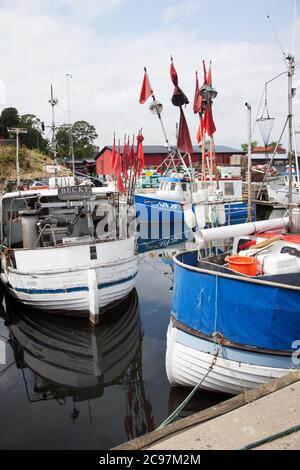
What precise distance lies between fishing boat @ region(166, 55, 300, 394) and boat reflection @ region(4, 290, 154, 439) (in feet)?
3.42

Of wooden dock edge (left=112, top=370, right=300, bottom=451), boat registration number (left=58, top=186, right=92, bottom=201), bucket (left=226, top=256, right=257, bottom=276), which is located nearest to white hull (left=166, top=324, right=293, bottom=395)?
wooden dock edge (left=112, top=370, right=300, bottom=451)

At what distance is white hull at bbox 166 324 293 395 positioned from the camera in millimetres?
5309

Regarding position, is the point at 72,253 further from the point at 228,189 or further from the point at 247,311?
the point at 228,189

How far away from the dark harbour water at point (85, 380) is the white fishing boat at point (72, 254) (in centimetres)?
63

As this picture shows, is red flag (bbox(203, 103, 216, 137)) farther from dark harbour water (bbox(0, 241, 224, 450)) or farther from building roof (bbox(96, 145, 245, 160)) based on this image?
building roof (bbox(96, 145, 245, 160))

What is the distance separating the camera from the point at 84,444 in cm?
525

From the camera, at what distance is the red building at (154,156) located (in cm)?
5666

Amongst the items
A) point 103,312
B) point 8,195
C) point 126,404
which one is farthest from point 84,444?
point 8,195

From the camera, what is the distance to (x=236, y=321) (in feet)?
17.5

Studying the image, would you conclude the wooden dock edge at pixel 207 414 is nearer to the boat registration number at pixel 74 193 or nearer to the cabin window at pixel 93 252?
the cabin window at pixel 93 252

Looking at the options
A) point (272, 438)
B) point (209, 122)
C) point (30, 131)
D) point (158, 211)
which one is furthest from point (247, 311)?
point (30, 131)

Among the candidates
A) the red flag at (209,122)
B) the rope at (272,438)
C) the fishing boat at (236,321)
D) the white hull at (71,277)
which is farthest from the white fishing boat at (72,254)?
the rope at (272,438)

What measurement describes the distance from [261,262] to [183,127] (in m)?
3.23

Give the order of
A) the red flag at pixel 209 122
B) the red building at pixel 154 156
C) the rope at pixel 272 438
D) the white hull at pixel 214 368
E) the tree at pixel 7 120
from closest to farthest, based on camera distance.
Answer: the rope at pixel 272 438, the white hull at pixel 214 368, the red flag at pixel 209 122, the tree at pixel 7 120, the red building at pixel 154 156
